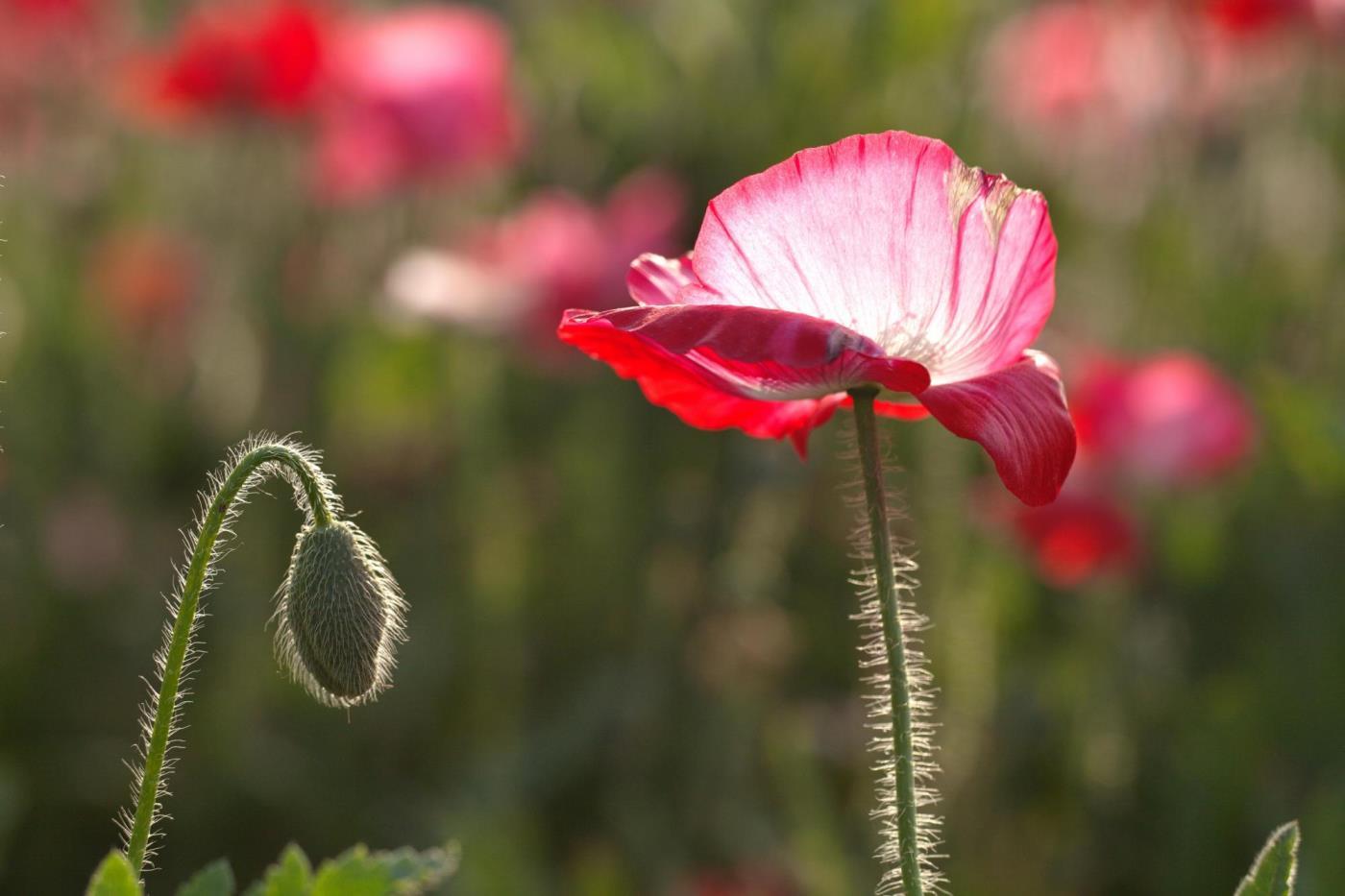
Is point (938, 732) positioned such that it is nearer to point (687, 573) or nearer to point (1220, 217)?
point (687, 573)

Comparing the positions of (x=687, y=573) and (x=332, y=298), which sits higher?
(x=332, y=298)

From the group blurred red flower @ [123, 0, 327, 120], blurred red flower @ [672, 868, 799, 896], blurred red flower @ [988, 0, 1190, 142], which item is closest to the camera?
blurred red flower @ [672, 868, 799, 896]

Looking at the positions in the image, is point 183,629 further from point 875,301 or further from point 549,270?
point 549,270

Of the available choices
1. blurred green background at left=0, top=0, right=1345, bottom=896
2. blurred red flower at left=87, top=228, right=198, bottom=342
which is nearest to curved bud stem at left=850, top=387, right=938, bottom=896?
blurred green background at left=0, top=0, right=1345, bottom=896

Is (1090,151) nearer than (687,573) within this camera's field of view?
No

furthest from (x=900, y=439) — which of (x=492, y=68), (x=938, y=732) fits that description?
(x=492, y=68)

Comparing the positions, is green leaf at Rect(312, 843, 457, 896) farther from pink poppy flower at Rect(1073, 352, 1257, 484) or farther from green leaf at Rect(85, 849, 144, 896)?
pink poppy flower at Rect(1073, 352, 1257, 484)

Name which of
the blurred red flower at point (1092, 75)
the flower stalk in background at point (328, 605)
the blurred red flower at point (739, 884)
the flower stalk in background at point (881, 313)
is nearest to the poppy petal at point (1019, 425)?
the flower stalk in background at point (881, 313)
